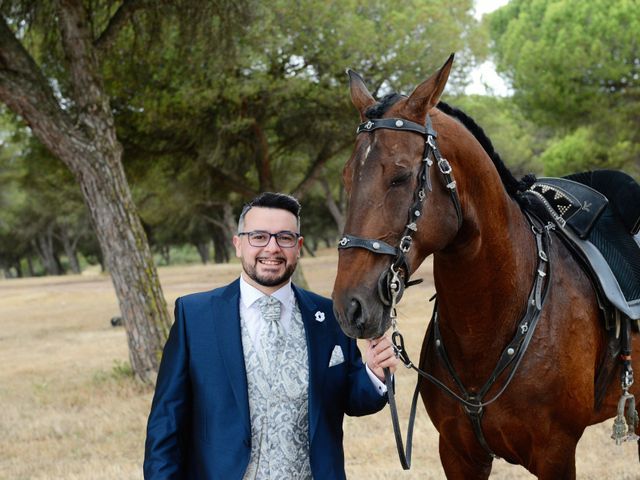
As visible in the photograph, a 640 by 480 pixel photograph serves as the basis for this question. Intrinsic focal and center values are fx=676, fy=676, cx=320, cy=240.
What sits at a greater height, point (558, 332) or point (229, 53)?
point (229, 53)

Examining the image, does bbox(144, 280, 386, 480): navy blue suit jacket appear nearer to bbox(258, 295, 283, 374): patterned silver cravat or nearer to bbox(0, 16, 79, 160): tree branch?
bbox(258, 295, 283, 374): patterned silver cravat

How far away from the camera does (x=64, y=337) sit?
1494cm

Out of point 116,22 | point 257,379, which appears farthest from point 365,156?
point 116,22

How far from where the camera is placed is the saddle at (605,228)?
324 cm

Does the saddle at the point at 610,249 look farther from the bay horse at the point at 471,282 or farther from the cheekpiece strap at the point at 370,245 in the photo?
the cheekpiece strap at the point at 370,245

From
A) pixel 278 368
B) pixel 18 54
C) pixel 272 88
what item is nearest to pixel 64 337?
pixel 272 88

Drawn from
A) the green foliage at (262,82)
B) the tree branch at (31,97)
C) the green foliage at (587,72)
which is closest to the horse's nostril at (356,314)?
the tree branch at (31,97)

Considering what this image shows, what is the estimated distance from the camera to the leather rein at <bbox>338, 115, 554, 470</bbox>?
90.5 inches

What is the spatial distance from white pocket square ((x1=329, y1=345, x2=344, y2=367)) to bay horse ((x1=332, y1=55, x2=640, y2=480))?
406mm

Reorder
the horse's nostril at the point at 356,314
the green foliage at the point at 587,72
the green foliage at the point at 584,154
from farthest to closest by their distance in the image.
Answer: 1. the green foliage at the point at 584,154
2. the green foliage at the point at 587,72
3. the horse's nostril at the point at 356,314

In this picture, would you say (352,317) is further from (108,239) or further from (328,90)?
(328,90)

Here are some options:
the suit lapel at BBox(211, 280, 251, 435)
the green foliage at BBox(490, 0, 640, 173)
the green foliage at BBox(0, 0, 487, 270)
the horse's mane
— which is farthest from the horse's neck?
the green foliage at BBox(490, 0, 640, 173)

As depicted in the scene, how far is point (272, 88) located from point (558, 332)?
1210 cm

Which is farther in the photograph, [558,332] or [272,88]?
[272,88]
